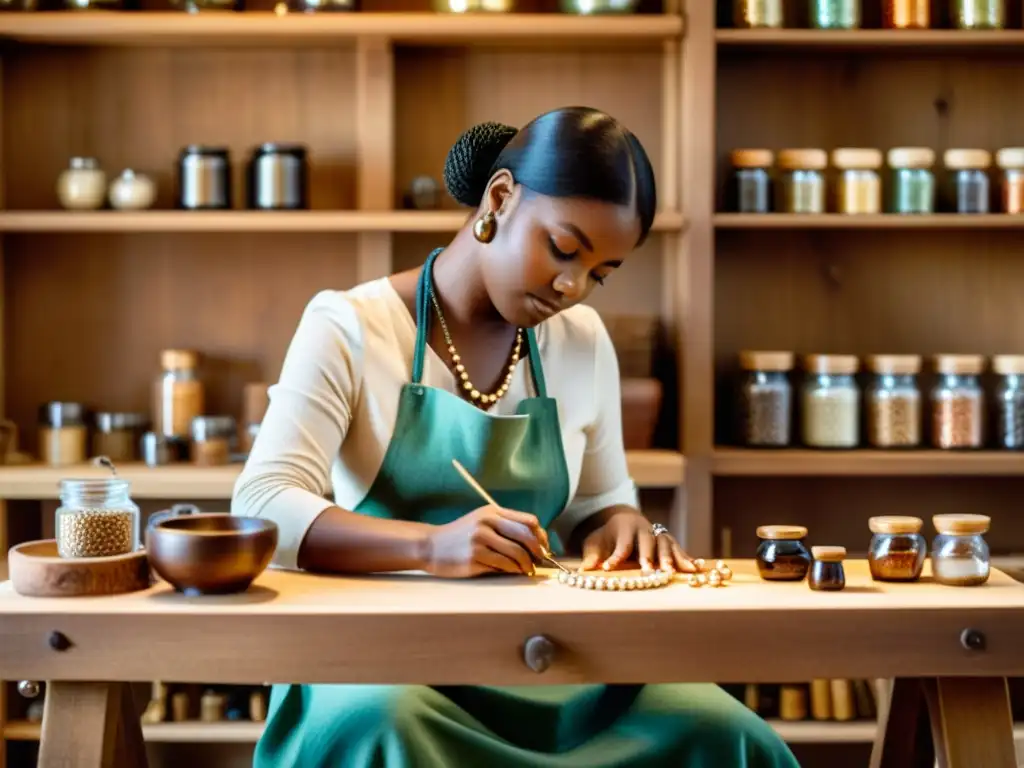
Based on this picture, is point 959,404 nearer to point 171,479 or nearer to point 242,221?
point 242,221

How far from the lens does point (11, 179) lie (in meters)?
3.38

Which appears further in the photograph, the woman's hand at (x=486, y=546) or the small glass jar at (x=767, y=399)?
the small glass jar at (x=767, y=399)

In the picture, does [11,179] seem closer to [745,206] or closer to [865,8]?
[745,206]

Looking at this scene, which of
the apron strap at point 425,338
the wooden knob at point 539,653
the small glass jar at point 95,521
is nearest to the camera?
the wooden knob at point 539,653

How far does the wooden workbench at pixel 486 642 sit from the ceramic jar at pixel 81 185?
183 centimetres

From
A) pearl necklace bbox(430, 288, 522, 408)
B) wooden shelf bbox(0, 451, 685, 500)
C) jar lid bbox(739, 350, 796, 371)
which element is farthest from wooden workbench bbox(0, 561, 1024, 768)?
jar lid bbox(739, 350, 796, 371)

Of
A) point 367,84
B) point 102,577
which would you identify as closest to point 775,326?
point 367,84

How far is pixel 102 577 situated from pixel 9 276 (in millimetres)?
2060

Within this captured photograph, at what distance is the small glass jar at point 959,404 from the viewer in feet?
10.4

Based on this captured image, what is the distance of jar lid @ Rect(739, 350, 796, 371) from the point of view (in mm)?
3152

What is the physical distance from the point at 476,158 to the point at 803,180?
1.45m

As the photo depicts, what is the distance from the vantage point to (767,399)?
10.4 feet

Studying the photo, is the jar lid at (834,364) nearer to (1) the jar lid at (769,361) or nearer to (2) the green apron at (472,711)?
(1) the jar lid at (769,361)

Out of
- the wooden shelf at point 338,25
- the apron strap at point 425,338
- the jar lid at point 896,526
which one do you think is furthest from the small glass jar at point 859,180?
the jar lid at point 896,526
